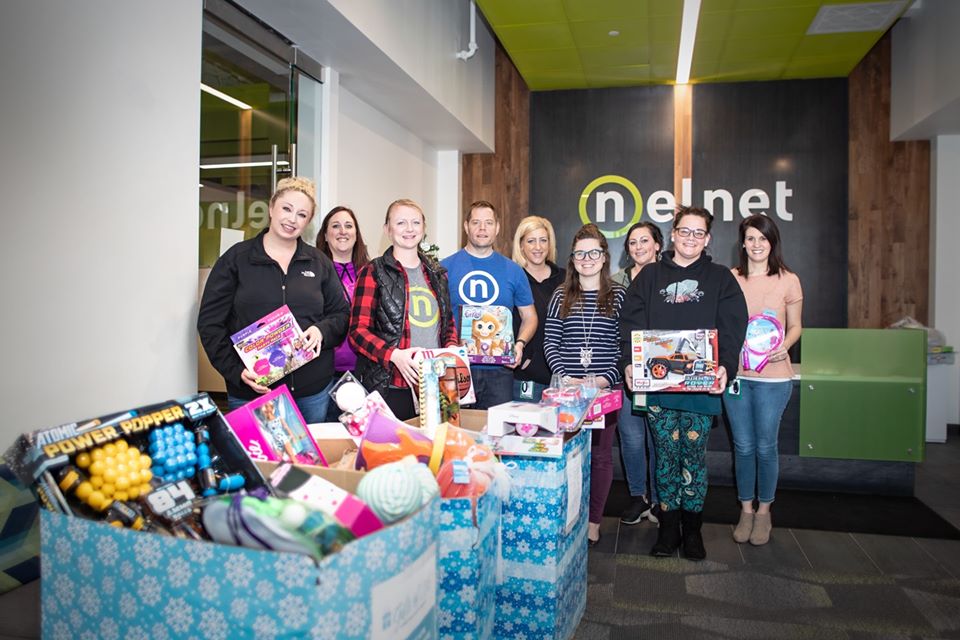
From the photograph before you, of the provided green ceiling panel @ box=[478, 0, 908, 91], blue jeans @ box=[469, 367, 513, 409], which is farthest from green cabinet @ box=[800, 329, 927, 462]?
green ceiling panel @ box=[478, 0, 908, 91]

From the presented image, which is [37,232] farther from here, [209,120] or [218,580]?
[218,580]

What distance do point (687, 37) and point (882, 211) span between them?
7.80ft

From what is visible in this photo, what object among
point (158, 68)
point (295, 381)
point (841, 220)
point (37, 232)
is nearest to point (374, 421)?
point (295, 381)

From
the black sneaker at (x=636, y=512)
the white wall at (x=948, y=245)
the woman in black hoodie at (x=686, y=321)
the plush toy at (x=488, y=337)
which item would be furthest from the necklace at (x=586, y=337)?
the white wall at (x=948, y=245)

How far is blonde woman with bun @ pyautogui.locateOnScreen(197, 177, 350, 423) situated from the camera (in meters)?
2.32

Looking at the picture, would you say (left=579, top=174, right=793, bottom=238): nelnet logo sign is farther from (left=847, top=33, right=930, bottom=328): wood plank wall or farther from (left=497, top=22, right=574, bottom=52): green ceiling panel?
(left=497, top=22, right=574, bottom=52): green ceiling panel

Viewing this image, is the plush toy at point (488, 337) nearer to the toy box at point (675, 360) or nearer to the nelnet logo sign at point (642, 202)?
the toy box at point (675, 360)

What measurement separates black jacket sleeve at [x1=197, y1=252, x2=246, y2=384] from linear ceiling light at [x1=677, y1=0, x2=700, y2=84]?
410 cm

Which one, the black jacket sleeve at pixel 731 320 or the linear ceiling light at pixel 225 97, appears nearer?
the black jacket sleeve at pixel 731 320

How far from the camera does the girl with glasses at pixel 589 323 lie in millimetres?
2803

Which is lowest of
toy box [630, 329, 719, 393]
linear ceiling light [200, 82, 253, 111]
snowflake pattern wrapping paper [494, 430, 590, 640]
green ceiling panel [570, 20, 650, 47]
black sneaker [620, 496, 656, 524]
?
black sneaker [620, 496, 656, 524]

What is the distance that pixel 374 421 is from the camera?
4.66 feet

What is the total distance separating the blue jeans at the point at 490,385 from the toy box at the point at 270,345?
82cm

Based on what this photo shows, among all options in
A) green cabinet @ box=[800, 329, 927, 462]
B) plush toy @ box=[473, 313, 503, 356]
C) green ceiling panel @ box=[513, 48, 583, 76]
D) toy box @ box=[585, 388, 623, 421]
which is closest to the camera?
toy box @ box=[585, 388, 623, 421]
